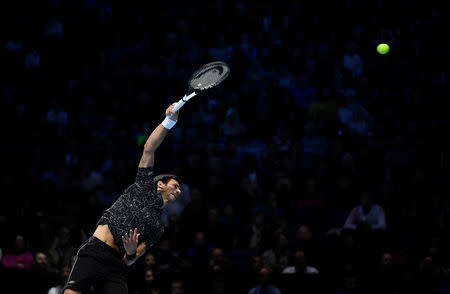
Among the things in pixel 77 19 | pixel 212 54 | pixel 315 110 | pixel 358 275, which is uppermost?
pixel 77 19

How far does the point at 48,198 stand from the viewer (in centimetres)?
1439

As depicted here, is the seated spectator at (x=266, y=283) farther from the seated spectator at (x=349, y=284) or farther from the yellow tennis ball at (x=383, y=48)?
the yellow tennis ball at (x=383, y=48)

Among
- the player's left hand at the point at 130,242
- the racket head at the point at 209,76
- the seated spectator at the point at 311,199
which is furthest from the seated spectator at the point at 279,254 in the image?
the player's left hand at the point at 130,242

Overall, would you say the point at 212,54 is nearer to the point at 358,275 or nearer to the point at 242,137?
the point at 242,137

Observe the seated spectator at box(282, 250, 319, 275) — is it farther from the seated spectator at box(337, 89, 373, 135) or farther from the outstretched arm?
the outstretched arm

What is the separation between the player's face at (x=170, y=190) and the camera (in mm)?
7922

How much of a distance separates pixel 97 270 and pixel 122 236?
41cm

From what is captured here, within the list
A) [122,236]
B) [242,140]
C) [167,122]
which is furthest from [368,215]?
[122,236]

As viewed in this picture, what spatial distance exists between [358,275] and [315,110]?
4.14 meters

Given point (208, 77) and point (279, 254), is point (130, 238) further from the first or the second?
point (279, 254)

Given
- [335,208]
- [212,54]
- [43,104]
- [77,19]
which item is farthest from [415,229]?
[77,19]

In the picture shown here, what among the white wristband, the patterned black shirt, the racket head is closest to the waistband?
the patterned black shirt

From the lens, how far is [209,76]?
852 centimetres

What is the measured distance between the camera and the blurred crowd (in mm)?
12422
